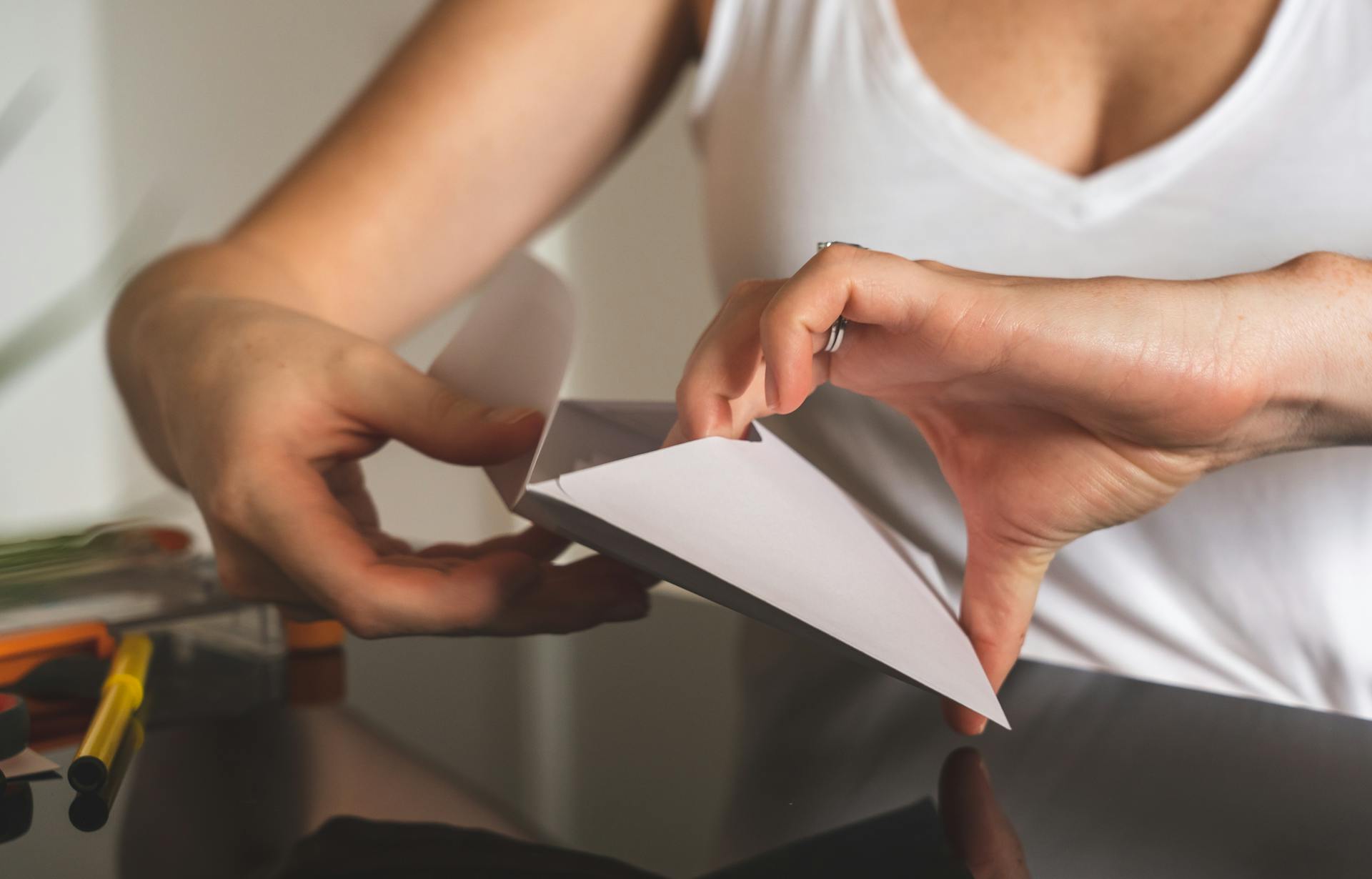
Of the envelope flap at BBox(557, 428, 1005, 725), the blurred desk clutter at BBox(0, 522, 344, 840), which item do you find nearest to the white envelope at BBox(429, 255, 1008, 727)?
the envelope flap at BBox(557, 428, 1005, 725)

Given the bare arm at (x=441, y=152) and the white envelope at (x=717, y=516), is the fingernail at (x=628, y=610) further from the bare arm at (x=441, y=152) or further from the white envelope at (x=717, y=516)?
the bare arm at (x=441, y=152)

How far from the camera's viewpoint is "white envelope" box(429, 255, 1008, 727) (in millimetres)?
264

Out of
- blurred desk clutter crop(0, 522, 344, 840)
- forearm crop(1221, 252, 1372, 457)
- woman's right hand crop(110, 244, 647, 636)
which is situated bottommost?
blurred desk clutter crop(0, 522, 344, 840)

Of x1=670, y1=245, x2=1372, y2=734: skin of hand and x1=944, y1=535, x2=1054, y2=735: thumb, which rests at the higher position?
x1=670, y1=245, x2=1372, y2=734: skin of hand

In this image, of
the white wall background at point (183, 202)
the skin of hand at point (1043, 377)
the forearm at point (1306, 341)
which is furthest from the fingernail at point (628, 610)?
the white wall background at point (183, 202)

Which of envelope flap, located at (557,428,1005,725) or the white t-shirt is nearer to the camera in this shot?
envelope flap, located at (557,428,1005,725)

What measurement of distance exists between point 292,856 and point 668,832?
0.09 meters

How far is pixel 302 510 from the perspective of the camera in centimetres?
41

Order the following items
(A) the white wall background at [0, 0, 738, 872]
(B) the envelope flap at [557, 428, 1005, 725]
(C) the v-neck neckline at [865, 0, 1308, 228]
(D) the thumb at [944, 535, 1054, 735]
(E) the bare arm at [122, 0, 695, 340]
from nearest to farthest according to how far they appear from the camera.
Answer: (B) the envelope flap at [557, 428, 1005, 725]
(D) the thumb at [944, 535, 1054, 735]
(C) the v-neck neckline at [865, 0, 1308, 228]
(E) the bare arm at [122, 0, 695, 340]
(A) the white wall background at [0, 0, 738, 872]

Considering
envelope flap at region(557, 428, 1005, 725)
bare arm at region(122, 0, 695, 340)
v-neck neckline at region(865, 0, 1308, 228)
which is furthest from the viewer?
bare arm at region(122, 0, 695, 340)

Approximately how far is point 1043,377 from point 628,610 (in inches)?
7.4

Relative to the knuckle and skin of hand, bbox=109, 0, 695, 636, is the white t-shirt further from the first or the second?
the knuckle

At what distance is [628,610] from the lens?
0.42m

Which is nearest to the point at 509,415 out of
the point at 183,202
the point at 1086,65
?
the point at 1086,65
